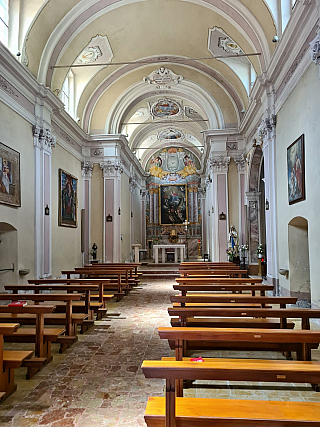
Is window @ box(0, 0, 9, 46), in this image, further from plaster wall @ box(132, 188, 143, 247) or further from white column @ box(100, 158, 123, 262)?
plaster wall @ box(132, 188, 143, 247)

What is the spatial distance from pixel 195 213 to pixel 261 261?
13473 mm

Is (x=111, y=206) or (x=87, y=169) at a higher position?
(x=87, y=169)

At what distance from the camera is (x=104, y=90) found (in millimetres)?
15477

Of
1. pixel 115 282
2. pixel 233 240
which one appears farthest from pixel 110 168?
pixel 115 282

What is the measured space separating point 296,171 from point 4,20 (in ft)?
27.1

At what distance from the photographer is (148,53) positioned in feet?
45.9

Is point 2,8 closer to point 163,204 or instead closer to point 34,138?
point 34,138

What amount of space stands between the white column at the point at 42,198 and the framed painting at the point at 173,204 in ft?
51.6

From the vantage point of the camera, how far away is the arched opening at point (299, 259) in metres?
8.30

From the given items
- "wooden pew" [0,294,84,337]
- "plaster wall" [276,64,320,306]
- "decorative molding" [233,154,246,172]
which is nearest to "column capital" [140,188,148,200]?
"decorative molding" [233,154,246,172]

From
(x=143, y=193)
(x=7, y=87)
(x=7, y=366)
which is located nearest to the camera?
(x=7, y=366)

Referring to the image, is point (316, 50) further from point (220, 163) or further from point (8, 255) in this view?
point (220, 163)

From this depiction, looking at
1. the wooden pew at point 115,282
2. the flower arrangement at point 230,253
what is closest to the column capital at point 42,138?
the wooden pew at point 115,282

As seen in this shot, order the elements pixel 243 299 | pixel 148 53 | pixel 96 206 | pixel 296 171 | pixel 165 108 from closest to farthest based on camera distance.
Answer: pixel 243 299, pixel 296 171, pixel 148 53, pixel 96 206, pixel 165 108
